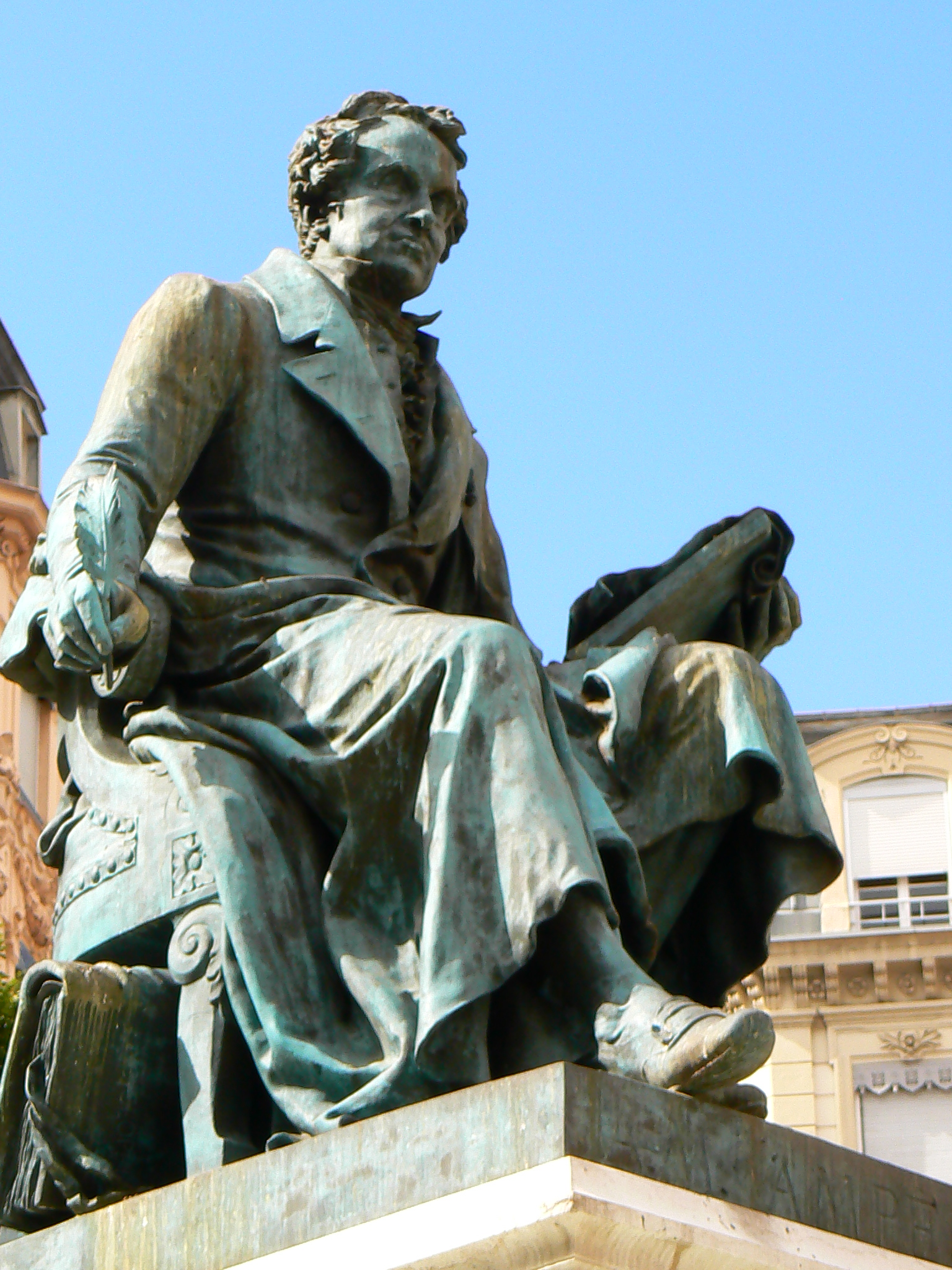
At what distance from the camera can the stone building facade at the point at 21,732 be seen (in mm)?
34562

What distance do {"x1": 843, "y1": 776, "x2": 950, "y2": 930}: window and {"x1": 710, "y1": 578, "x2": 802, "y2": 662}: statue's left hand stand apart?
969 inches

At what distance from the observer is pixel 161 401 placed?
21.2 feet

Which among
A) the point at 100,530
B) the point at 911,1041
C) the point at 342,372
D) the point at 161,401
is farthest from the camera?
the point at 911,1041

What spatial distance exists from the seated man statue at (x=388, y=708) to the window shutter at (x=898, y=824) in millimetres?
25231

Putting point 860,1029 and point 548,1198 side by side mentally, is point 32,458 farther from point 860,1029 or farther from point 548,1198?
point 548,1198

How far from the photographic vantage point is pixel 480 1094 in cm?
513

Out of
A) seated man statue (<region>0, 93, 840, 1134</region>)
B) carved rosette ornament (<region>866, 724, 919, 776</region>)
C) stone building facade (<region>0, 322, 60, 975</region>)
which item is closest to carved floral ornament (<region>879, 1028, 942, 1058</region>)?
carved rosette ornament (<region>866, 724, 919, 776</region>)

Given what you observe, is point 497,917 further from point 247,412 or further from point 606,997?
point 247,412

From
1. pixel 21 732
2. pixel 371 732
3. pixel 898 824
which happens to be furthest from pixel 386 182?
pixel 21 732

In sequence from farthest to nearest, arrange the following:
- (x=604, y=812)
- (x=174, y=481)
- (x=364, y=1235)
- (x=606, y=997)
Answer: (x=174, y=481) → (x=604, y=812) → (x=606, y=997) → (x=364, y=1235)

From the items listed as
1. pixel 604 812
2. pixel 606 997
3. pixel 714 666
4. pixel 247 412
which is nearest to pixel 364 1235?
pixel 606 997

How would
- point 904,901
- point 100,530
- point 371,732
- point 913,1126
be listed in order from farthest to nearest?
point 904,901
point 913,1126
point 100,530
point 371,732

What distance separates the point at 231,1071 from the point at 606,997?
2.44 feet

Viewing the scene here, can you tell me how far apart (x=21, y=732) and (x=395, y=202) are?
99.1 ft
